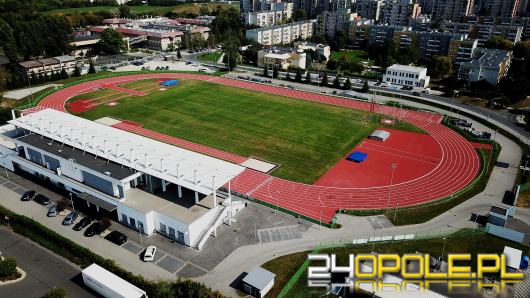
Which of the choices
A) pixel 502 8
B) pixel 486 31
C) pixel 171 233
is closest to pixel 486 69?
pixel 486 31

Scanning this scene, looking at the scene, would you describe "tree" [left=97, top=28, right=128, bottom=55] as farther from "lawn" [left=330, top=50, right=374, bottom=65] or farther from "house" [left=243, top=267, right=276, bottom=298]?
"house" [left=243, top=267, right=276, bottom=298]

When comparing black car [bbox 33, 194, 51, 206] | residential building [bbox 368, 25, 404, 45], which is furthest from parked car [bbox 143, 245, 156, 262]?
residential building [bbox 368, 25, 404, 45]

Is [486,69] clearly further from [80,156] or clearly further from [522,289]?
[80,156]

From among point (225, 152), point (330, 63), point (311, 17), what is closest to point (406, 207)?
point (225, 152)

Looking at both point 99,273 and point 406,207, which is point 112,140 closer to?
point 99,273

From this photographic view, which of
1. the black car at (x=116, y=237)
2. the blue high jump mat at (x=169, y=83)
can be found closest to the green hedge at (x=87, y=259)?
the black car at (x=116, y=237)

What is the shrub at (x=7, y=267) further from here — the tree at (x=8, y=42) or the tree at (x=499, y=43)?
the tree at (x=499, y=43)
